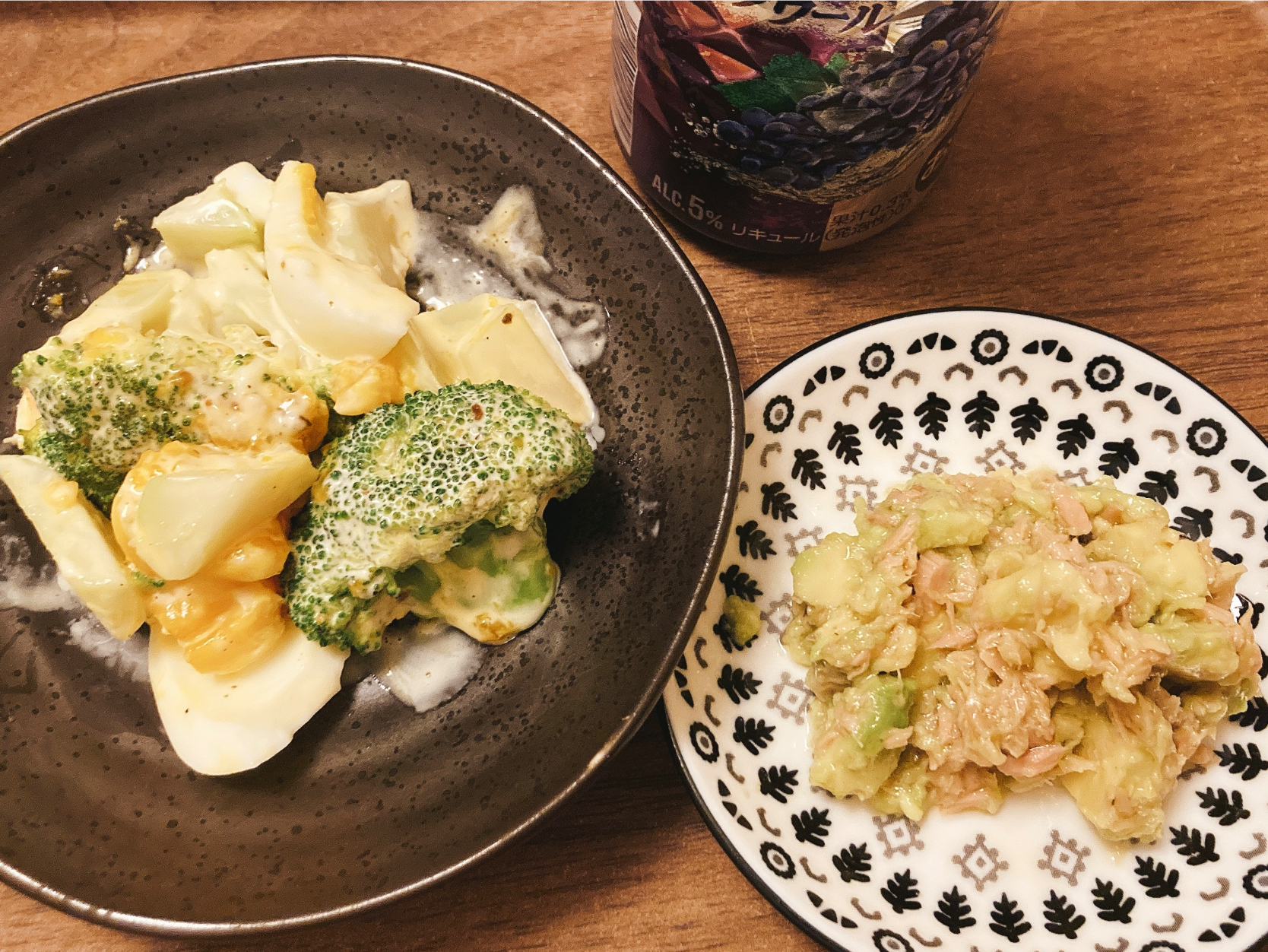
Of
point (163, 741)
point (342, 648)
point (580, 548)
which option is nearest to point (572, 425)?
point (580, 548)

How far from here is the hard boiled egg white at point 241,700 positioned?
96 centimetres

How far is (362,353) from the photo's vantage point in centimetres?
108

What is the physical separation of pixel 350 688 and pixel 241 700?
13 cm

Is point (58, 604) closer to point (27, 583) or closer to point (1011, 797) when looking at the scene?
point (27, 583)

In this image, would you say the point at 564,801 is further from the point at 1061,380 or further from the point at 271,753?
the point at 1061,380

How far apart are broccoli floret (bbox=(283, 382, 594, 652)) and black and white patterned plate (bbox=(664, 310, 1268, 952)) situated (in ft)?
1.02

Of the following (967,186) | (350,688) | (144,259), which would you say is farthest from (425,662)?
(967,186)

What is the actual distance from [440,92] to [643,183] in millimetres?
325

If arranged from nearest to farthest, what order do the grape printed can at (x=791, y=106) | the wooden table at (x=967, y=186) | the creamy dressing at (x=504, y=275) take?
the grape printed can at (x=791, y=106) → the wooden table at (x=967, y=186) → the creamy dressing at (x=504, y=275)

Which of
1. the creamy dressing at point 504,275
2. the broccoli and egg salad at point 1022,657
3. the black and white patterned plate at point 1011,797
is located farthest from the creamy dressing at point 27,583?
the broccoli and egg salad at point 1022,657

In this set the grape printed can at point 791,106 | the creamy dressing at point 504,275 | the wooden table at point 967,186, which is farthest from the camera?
the creamy dressing at point 504,275

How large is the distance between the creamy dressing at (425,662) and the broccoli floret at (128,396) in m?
0.30

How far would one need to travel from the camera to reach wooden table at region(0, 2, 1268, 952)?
1047mm

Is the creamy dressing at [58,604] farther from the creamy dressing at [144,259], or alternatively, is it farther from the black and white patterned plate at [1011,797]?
the black and white patterned plate at [1011,797]
